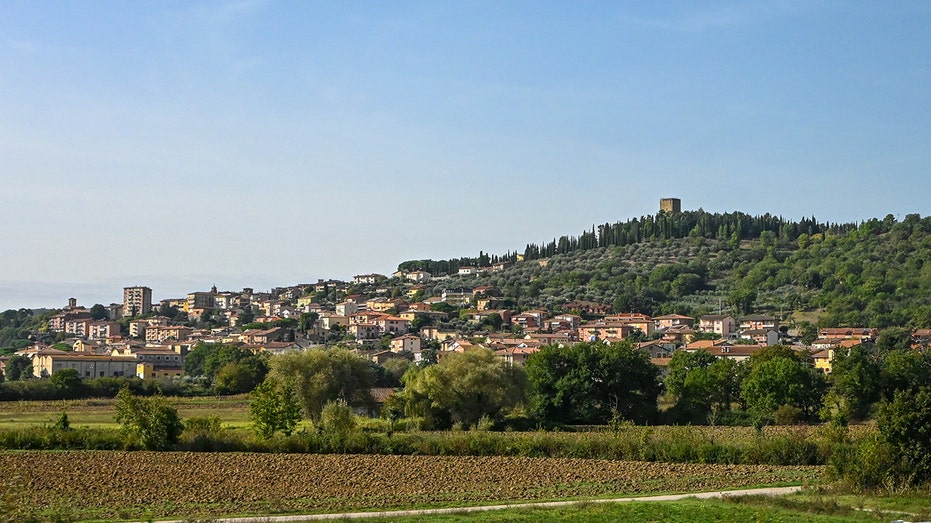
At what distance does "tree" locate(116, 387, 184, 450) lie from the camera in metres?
39.2

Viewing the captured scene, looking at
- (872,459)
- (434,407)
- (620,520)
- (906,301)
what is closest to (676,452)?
(872,459)

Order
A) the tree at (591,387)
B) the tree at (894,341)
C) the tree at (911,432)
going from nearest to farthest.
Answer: the tree at (911,432), the tree at (591,387), the tree at (894,341)

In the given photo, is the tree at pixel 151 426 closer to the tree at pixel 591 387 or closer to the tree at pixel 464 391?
the tree at pixel 464 391

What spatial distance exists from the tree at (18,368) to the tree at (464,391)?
200 feet

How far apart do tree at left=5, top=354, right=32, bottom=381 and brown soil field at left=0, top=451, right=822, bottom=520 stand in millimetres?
73217

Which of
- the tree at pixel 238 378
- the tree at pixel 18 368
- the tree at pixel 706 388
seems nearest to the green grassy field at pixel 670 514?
the tree at pixel 706 388

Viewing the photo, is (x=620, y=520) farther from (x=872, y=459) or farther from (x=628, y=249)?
(x=628, y=249)

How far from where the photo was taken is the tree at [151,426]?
3919 cm

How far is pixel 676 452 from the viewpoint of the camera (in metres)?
36.5

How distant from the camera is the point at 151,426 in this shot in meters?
39.3

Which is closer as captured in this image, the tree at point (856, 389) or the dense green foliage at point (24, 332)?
the tree at point (856, 389)

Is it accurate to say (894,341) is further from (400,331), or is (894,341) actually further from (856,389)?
(400,331)

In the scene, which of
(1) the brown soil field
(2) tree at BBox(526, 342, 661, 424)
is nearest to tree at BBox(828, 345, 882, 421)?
(2) tree at BBox(526, 342, 661, 424)

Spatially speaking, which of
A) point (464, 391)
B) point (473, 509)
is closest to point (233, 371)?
point (464, 391)
